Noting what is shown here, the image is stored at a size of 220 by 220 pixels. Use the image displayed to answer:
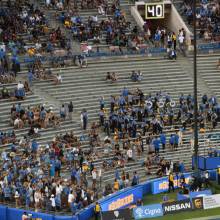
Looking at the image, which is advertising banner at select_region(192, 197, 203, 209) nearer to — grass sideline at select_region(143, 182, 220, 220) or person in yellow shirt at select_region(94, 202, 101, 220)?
grass sideline at select_region(143, 182, 220, 220)

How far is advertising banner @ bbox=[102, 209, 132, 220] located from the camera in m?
36.7

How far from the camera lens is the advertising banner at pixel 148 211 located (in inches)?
1495

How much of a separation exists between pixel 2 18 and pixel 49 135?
10420 millimetres

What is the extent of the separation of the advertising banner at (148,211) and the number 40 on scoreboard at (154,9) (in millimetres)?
22071

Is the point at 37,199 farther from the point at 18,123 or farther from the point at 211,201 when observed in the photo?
the point at 18,123

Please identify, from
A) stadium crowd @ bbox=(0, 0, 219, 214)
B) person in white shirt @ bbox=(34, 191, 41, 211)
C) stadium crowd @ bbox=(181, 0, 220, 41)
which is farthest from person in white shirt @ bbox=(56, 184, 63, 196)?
stadium crowd @ bbox=(181, 0, 220, 41)

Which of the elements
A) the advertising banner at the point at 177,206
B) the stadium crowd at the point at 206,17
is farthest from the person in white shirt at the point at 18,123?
the stadium crowd at the point at 206,17

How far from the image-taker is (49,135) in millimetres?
46250

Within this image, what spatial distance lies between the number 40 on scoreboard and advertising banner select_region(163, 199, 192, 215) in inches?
832

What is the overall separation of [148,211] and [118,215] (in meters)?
1.97

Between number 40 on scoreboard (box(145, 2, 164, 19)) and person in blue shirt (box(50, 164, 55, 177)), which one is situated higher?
number 40 on scoreboard (box(145, 2, 164, 19))

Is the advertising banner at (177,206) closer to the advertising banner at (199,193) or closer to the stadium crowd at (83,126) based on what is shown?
the advertising banner at (199,193)

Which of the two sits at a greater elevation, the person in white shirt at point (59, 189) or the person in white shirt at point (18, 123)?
the person in white shirt at point (18, 123)

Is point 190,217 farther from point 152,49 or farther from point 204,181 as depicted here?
point 152,49
